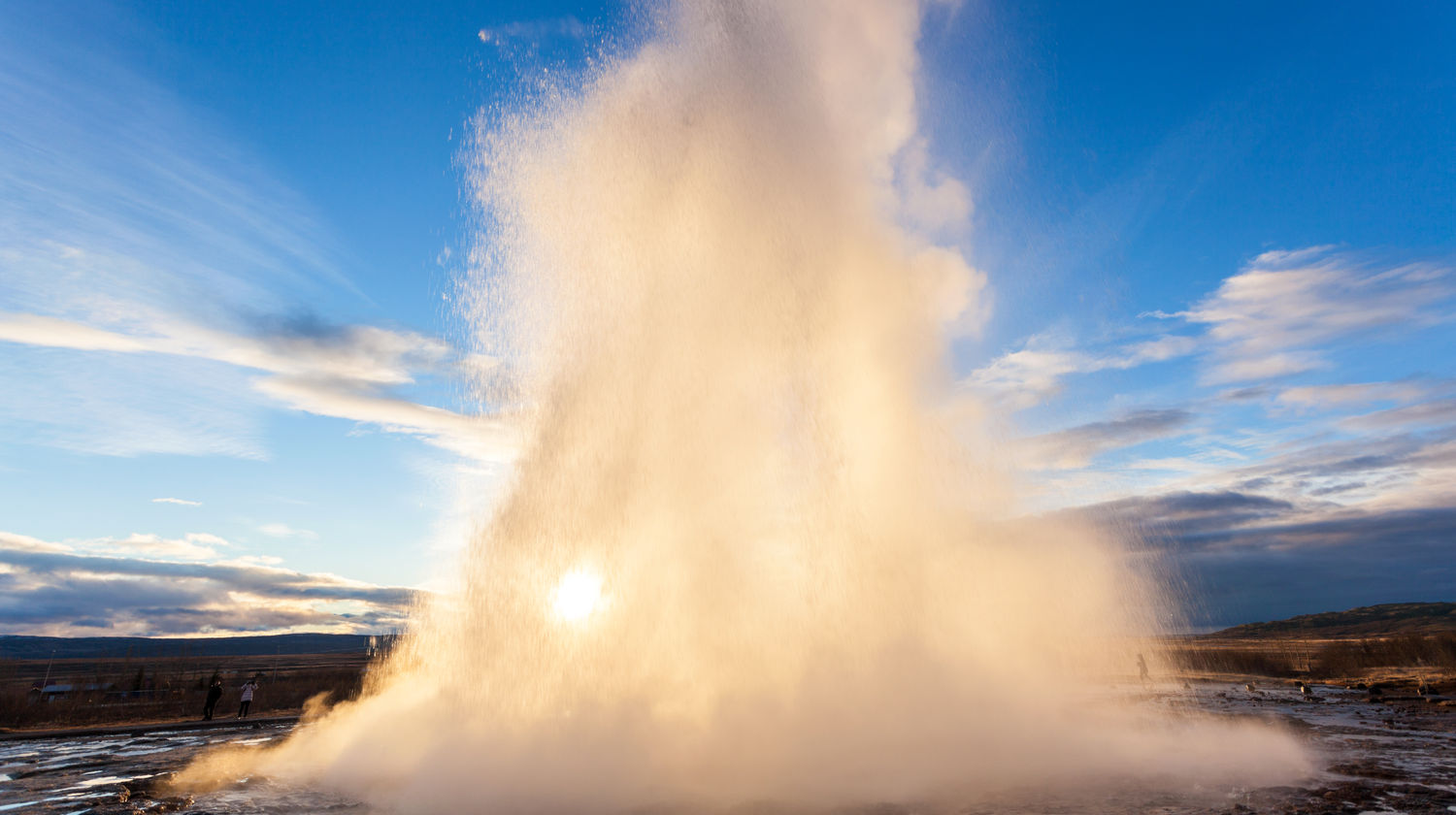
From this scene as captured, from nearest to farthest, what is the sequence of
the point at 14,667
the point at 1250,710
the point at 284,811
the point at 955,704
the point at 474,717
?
the point at 284,811 < the point at 474,717 < the point at 955,704 < the point at 1250,710 < the point at 14,667

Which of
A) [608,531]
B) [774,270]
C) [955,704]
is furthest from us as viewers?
[774,270]

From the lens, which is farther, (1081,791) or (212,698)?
(212,698)

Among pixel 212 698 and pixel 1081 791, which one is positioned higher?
pixel 212 698

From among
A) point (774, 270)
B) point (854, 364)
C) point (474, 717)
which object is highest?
point (774, 270)

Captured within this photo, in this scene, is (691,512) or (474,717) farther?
(691,512)

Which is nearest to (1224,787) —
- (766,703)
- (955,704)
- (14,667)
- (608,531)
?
(955,704)

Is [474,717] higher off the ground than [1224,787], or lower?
higher

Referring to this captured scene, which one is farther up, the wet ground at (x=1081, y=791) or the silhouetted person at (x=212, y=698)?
the silhouetted person at (x=212, y=698)

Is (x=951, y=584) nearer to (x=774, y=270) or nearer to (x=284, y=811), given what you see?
(x=774, y=270)

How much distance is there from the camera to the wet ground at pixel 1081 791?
13.8 metres

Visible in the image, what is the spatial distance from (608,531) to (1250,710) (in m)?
31.2

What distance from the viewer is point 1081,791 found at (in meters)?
15.3

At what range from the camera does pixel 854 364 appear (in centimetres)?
2888

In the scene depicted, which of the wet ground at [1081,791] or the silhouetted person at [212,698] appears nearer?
the wet ground at [1081,791]
